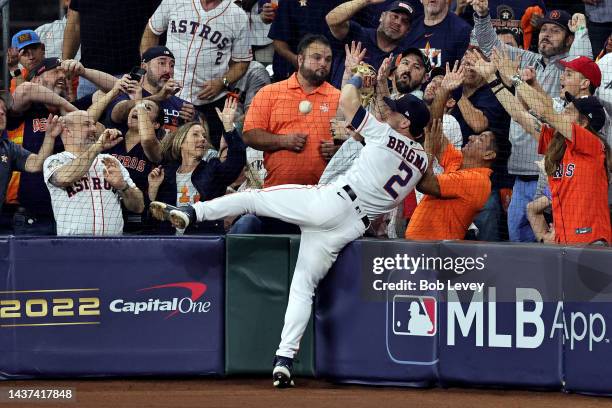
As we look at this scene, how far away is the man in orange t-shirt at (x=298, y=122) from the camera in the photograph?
8078 mm

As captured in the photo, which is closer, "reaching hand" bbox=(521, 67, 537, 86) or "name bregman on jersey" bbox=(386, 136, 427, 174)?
"name bregman on jersey" bbox=(386, 136, 427, 174)

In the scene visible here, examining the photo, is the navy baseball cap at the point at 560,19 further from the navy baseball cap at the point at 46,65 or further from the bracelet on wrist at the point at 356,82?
the navy baseball cap at the point at 46,65

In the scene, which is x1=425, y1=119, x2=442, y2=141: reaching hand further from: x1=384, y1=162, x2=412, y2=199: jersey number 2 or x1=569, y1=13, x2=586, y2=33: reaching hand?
x1=569, y1=13, x2=586, y2=33: reaching hand

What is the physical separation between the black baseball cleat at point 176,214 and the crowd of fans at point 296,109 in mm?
838

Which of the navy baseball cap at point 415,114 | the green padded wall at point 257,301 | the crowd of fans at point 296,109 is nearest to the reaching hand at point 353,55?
the crowd of fans at point 296,109

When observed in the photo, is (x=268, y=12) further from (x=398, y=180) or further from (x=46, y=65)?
(x=398, y=180)

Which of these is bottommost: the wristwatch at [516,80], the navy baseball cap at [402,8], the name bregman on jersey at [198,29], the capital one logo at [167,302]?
the capital one logo at [167,302]

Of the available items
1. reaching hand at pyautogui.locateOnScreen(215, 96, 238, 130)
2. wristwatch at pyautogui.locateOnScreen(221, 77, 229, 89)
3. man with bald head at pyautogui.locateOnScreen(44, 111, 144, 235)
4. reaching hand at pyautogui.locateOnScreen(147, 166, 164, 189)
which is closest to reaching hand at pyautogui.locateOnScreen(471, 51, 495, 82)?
reaching hand at pyautogui.locateOnScreen(215, 96, 238, 130)

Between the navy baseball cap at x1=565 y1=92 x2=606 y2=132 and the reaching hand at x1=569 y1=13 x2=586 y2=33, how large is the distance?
1.34 metres

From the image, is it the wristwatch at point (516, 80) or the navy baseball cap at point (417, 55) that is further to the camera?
the navy baseball cap at point (417, 55)

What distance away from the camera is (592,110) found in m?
7.63

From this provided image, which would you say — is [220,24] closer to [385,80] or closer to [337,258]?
[385,80]

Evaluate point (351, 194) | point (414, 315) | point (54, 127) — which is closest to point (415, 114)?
point (351, 194)

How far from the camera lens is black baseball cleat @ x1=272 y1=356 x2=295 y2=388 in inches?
269
